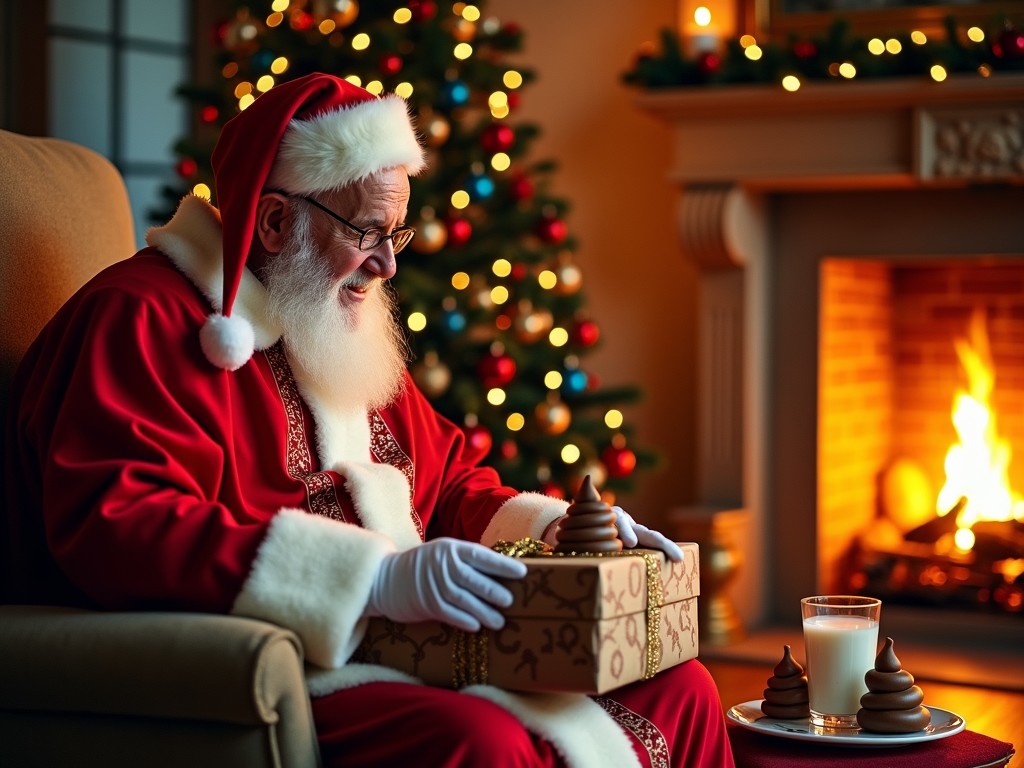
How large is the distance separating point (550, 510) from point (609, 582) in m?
0.52

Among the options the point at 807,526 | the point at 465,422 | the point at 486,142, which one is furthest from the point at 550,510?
the point at 807,526

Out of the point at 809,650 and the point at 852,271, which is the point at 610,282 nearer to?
the point at 852,271

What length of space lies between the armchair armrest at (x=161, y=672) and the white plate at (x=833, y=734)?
2.31 feet

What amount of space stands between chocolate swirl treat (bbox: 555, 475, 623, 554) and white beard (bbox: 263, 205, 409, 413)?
1.70ft

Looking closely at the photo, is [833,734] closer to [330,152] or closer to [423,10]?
[330,152]

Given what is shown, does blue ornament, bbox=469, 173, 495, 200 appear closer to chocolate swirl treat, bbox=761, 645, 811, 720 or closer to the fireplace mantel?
the fireplace mantel

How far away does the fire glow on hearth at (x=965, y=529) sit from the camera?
4.25 meters

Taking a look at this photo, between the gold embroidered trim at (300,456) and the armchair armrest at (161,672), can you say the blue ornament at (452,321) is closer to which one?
the gold embroidered trim at (300,456)

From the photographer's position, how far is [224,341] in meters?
1.99

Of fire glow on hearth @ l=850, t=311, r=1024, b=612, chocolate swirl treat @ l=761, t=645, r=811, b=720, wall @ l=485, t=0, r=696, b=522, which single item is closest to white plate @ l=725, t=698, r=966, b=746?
chocolate swirl treat @ l=761, t=645, r=811, b=720

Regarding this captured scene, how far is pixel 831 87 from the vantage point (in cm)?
392

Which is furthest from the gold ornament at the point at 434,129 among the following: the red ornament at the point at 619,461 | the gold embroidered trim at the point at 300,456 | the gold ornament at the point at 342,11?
the gold embroidered trim at the point at 300,456

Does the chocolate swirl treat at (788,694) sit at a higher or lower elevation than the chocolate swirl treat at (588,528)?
lower

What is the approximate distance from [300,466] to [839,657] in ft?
2.81
